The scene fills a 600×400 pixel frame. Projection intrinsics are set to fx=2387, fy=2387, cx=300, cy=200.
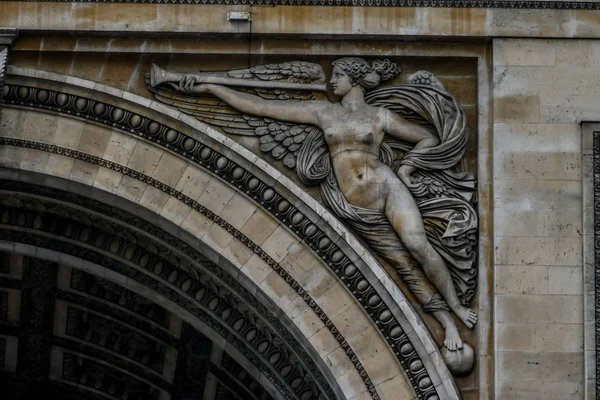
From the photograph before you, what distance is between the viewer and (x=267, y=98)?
2489 cm

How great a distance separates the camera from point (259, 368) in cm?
2578

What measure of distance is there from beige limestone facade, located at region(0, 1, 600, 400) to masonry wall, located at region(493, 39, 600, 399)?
14 mm

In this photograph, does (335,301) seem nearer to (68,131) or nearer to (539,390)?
(539,390)

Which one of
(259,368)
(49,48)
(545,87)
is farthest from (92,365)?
(545,87)

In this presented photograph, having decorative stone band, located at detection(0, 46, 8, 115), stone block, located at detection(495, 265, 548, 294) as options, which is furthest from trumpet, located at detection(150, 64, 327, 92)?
stone block, located at detection(495, 265, 548, 294)

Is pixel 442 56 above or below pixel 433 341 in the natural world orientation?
above

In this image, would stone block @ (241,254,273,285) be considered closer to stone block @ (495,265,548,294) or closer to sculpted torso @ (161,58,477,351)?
sculpted torso @ (161,58,477,351)

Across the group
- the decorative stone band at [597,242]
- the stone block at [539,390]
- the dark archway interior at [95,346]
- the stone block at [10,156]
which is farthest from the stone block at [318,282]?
the stone block at [10,156]

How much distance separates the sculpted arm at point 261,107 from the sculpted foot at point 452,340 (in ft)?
8.48

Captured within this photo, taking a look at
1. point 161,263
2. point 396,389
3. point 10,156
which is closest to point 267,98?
point 161,263

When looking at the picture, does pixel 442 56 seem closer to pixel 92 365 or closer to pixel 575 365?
pixel 575 365

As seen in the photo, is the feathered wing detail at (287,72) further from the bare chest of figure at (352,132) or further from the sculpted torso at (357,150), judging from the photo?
the bare chest of figure at (352,132)

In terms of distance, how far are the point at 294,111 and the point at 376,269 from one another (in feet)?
6.24

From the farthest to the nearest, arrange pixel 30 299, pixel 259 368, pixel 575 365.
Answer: pixel 30 299 → pixel 259 368 → pixel 575 365
